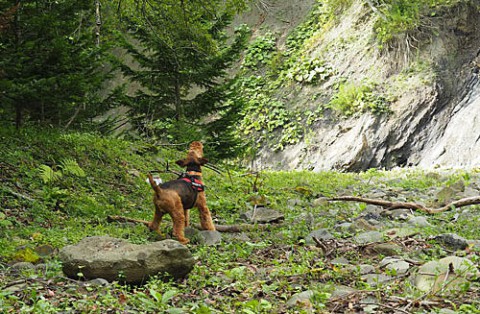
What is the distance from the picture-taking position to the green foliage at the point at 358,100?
47.1 ft

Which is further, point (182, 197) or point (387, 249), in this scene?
point (182, 197)

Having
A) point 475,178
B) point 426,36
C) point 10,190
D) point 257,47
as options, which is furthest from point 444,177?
point 257,47

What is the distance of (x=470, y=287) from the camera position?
114 inches

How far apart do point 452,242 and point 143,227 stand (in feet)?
10.3

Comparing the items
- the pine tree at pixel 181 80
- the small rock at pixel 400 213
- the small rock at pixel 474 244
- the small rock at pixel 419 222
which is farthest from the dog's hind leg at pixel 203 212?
the pine tree at pixel 181 80

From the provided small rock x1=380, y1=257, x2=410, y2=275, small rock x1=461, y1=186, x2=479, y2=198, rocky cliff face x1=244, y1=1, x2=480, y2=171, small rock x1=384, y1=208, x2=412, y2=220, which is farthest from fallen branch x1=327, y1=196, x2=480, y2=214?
rocky cliff face x1=244, y1=1, x2=480, y2=171

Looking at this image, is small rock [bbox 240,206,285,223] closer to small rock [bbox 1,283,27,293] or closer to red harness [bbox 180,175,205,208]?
red harness [bbox 180,175,205,208]

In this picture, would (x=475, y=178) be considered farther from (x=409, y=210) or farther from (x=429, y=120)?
(x=429, y=120)

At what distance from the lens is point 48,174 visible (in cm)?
583

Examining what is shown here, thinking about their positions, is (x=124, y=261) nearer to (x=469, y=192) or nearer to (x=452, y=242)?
(x=452, y=242)

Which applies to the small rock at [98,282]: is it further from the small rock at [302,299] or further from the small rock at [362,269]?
the small rock at [362,269]

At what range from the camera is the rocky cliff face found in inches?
510

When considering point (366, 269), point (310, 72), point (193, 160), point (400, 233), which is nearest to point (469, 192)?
point (400, 233)

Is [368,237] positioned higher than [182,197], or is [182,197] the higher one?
[182,197]
